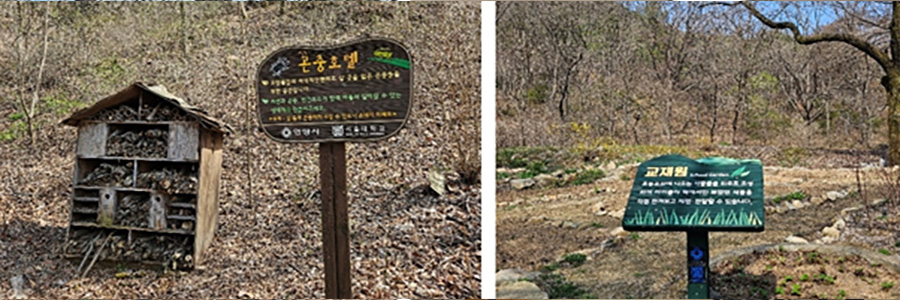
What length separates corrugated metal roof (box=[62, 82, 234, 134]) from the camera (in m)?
5.40

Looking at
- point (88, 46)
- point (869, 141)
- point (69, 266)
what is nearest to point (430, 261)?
point (69, 266)

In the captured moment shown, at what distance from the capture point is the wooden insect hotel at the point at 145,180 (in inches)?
218

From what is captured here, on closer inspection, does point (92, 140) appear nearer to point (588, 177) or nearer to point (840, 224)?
point (588, 177)

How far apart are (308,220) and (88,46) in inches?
224

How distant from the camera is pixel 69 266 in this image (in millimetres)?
5855

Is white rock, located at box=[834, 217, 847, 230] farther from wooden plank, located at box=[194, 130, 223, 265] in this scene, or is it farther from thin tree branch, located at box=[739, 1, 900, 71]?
wooden plank, located at box=[194, 130, 223, 265]

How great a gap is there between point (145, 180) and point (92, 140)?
0.57 m

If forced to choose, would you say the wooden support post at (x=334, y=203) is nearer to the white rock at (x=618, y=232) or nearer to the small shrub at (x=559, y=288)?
the small shrub at (x=559, y=288)

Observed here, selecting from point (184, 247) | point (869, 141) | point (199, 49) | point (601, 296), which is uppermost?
point (199, 49)

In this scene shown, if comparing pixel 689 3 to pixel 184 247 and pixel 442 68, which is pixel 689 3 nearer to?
pixel 442 68

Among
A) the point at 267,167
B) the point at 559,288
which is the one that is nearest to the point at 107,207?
the point at 267,167

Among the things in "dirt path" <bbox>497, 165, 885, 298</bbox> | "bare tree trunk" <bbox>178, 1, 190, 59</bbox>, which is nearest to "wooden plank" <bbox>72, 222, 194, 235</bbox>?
"dirt path" <bbox>497, 165, 885, 298</bbox>

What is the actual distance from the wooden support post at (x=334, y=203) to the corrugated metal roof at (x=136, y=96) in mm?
1623

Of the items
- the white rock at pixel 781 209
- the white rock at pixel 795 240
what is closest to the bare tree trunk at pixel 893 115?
the white rock at pixel 781 209
